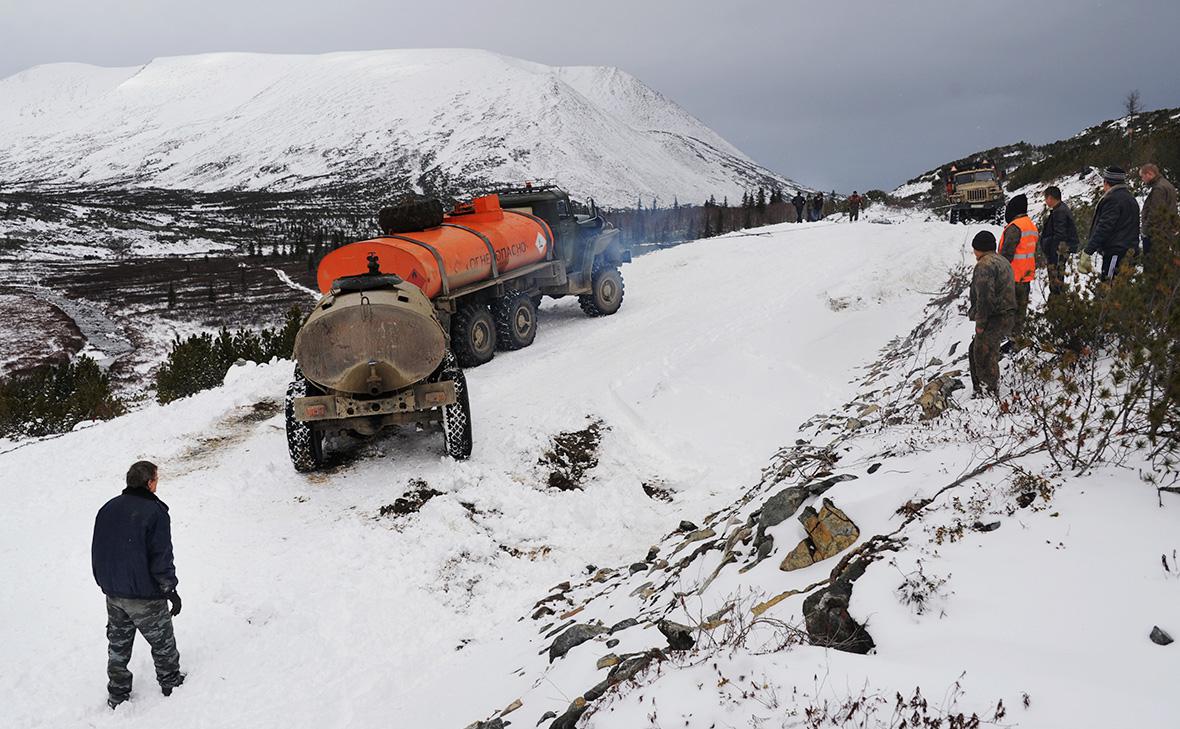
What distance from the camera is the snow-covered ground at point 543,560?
3.57 meters

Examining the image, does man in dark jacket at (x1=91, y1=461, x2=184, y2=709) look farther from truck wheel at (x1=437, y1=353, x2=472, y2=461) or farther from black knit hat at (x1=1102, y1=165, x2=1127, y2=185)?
black knit hat at (x1=1102, y1=165, x2=1127, y2=185)

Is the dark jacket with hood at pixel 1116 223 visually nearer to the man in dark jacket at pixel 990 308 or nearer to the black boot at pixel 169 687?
the man in dark jacket at pixel 990 308

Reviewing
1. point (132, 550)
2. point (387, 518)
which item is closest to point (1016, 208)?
point (387, 518)

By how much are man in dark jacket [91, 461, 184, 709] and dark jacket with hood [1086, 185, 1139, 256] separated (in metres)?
9.86

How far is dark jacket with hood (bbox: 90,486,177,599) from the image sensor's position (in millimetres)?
5238

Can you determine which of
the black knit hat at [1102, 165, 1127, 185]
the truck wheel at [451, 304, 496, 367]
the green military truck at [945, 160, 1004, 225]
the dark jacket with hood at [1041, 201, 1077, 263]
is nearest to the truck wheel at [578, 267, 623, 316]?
the truck wheel at [451, 304, 496, 367]

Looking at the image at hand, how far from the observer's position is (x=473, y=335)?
13203mm

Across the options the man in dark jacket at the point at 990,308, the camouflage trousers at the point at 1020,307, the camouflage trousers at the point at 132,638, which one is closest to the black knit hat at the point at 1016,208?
the camouflage trousers at the point at 1020,307

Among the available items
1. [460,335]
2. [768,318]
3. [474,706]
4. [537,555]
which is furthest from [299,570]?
[768,318]

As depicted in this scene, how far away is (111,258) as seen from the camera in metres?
67.6

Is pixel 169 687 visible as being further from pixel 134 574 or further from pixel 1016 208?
pixel 1016 208

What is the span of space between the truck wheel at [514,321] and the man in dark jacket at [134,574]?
8743 mm

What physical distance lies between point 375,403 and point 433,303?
11.9 feet

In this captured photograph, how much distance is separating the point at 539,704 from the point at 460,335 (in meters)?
9.04
